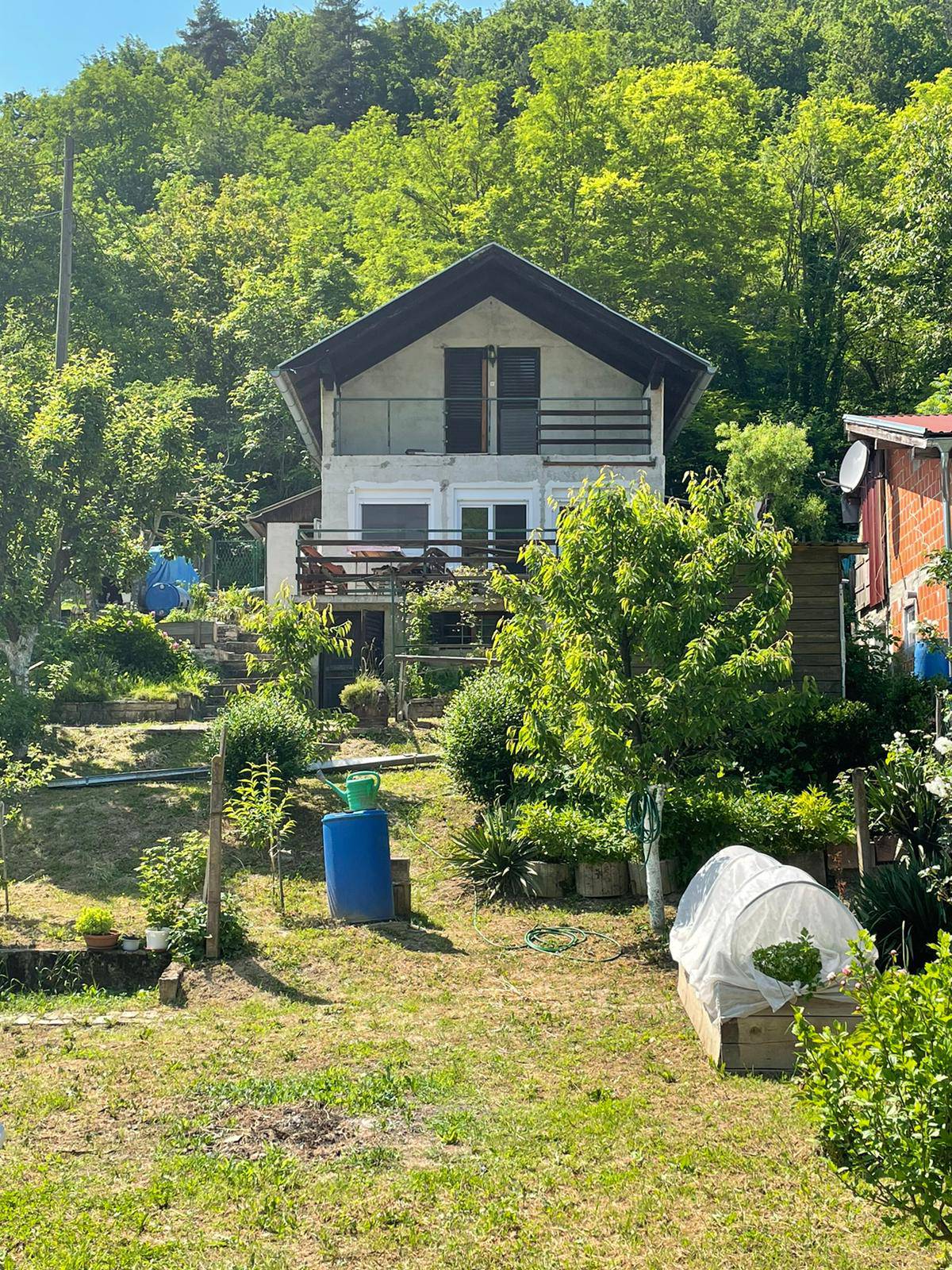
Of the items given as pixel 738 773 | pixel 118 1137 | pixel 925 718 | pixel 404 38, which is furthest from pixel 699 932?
pixel 404 38

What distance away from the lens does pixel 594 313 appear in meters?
28.1

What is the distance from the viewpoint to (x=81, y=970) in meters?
12.1

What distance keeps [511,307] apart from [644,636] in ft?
Result: 60.8

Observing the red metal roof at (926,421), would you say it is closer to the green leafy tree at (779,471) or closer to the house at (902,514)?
the house at (902,514)

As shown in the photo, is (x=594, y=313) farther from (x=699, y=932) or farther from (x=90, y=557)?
(x=699, y=932)

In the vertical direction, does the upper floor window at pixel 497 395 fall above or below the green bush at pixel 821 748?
above

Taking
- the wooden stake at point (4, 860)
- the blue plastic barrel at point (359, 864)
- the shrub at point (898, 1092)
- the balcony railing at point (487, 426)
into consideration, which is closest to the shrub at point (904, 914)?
the blue plastic barrel at point (359, 864)

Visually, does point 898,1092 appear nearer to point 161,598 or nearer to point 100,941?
point 100,941

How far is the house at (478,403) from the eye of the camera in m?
28.3

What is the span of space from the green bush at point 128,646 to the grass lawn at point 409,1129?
1157cm

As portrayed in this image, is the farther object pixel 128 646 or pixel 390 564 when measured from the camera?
pixel 390 564

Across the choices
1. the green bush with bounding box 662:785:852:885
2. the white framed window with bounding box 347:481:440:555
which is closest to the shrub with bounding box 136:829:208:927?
the green bush with bounding box 662:785:852:885

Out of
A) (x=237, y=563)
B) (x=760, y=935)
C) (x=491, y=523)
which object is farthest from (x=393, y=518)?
(x=760, y=935)

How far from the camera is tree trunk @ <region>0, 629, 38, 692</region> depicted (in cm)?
2012
